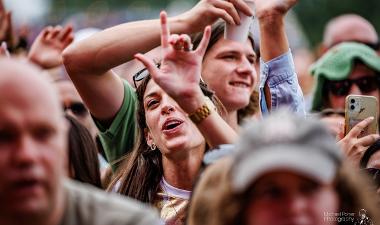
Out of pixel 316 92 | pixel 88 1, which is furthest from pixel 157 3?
pixel 316 92

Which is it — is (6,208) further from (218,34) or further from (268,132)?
(218,34)

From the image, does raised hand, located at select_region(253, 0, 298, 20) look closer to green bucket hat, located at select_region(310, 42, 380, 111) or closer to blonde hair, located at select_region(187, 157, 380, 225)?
blonde hair, located at select_region(187, 157, 380, 225)

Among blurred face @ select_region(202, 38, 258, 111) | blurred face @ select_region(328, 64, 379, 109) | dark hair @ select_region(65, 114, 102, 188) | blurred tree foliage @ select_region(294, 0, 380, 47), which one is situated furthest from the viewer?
blurred tree foliage @ select_region(294, 0, 380, 47)

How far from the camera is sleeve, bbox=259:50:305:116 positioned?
571 cm

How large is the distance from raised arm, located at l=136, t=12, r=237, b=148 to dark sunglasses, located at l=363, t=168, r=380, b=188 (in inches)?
29.6

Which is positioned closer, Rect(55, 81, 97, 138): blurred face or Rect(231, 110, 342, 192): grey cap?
Rect(231, 110, 342, 192): grey cap

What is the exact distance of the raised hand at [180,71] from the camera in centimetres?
471

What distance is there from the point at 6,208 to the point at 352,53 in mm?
4541

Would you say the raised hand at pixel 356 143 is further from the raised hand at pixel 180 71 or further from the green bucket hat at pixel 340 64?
the green bucket hat at pixel 340 64

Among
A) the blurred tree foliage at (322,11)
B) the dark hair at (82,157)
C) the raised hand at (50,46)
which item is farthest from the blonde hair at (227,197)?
the blurred tree foliage at (322,11)

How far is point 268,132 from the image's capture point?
367cm

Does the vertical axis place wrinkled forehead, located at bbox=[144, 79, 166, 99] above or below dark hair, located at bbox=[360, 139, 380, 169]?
above

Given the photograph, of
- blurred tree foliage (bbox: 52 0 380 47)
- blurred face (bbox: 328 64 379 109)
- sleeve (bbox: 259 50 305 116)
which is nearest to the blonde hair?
sleeve (bbox: 259 50 305 116)

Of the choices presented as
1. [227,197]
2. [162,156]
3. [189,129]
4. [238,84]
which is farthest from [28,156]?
[238,84]
